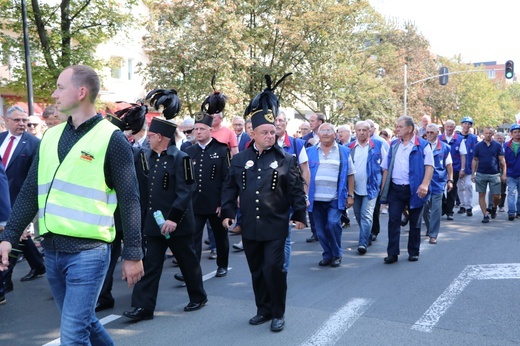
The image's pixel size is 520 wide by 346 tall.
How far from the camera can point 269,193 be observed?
17.4 ft

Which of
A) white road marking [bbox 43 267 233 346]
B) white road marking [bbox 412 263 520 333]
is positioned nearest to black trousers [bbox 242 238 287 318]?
white road marking [bbox 412 263 520 333]

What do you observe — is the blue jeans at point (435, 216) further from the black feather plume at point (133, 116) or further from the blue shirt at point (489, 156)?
the black feather plume at point (133, 116)

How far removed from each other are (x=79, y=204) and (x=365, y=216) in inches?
244

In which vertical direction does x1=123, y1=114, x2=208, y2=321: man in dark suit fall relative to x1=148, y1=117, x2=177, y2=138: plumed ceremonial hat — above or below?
below

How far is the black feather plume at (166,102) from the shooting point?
610cm

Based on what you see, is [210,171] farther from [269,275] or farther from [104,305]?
[269,275]

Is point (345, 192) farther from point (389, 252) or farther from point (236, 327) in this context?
point (236, 327)

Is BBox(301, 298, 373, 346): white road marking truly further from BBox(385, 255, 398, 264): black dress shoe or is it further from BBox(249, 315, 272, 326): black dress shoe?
BBox(385, 255, 398, 264): black dress shoe

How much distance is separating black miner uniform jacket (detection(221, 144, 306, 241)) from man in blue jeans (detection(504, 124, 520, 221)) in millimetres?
8230

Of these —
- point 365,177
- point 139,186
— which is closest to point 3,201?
point 139,186

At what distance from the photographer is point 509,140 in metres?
12.5

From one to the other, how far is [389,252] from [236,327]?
3.39 metres

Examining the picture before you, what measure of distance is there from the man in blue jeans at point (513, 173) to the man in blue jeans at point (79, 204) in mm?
10566

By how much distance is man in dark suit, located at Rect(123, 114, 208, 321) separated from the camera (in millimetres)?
5555
